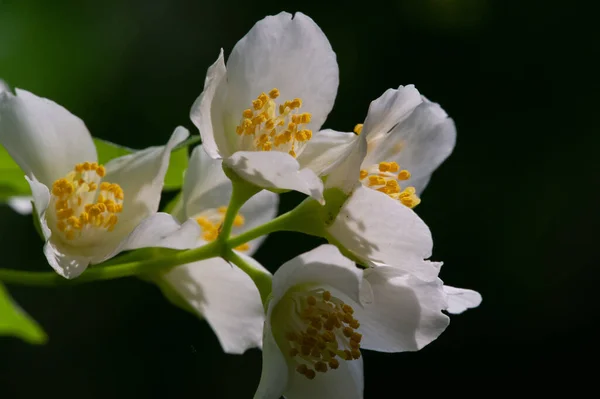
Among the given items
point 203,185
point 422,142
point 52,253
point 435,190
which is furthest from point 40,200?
point 435,190

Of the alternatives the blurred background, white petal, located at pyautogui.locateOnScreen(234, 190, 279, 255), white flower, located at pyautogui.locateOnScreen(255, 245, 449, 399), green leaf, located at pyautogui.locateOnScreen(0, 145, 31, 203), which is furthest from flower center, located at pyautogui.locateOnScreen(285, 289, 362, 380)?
the blurred background

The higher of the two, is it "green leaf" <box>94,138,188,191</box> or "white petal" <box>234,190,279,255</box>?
"green leaf" <box>94,138,188,191</box>

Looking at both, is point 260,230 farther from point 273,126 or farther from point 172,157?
point 172,157

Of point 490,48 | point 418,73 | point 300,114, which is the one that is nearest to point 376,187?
point 300,114

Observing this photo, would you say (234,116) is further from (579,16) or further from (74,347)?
(579,16)

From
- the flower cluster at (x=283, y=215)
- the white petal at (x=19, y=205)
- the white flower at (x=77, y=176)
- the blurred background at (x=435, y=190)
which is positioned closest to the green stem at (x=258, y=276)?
the flower cluster at (x=283, y=215)

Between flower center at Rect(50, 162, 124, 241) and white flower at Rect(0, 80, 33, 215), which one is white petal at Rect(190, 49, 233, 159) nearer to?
flower center at Rect(50, 162, 124, 241)

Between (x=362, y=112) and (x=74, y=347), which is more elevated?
(x=362, y=112)
